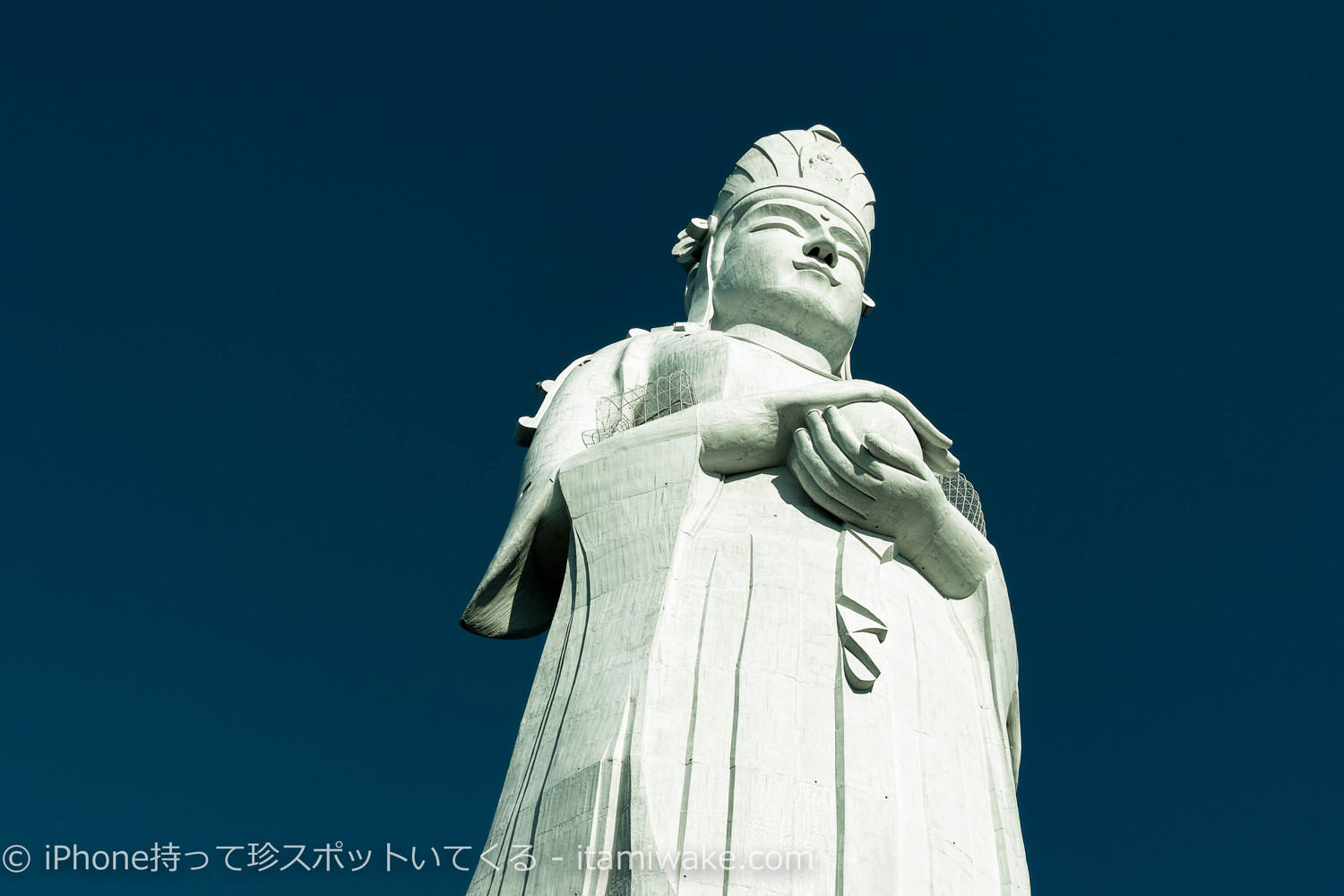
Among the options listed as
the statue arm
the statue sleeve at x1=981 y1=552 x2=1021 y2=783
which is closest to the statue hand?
the statue arm

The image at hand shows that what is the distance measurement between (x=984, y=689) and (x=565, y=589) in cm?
287

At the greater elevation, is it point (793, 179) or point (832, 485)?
point (793, 179)

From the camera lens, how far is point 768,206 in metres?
12.5

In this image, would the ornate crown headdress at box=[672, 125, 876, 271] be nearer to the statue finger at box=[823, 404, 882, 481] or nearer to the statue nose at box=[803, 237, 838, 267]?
the statue nose at box=[803, 237, 838, 267]

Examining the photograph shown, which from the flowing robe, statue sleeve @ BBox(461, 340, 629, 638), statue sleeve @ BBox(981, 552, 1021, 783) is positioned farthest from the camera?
statue sleeve @ BBox(981, 552, 1021, 783)

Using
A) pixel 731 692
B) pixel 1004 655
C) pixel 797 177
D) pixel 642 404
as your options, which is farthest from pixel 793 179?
pixel 731 692

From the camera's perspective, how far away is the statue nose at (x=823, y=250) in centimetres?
1227

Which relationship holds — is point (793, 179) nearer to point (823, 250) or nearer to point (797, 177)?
point (797, 177)

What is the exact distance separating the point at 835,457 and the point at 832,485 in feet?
0.59

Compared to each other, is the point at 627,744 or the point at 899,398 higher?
the point at 899,398

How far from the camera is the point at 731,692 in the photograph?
9.02 metres

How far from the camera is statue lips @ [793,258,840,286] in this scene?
39.8ft

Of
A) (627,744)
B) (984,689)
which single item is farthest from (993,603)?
(627,744)

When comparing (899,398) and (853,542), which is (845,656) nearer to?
(853,542)
